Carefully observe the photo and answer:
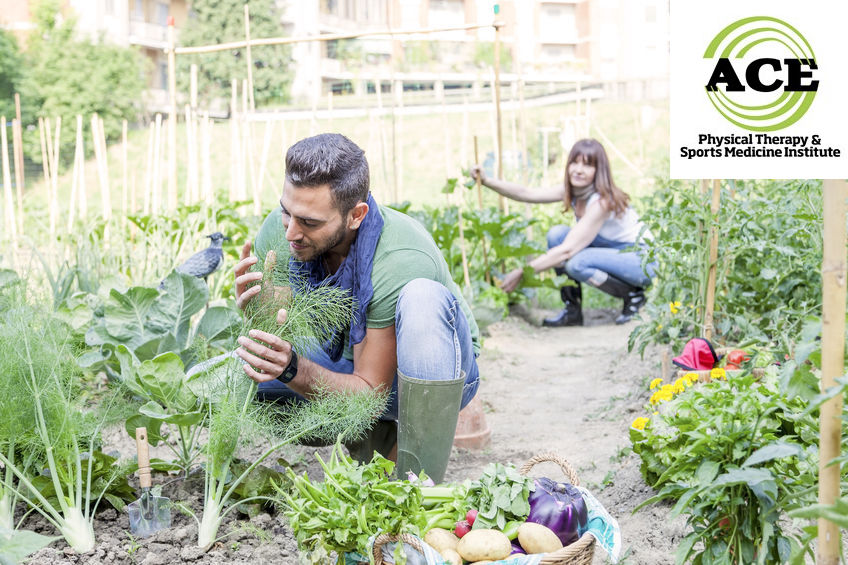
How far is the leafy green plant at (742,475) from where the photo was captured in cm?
144

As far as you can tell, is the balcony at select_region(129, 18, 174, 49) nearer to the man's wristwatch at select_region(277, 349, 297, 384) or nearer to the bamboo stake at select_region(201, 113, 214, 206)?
the bamboo stake at select_region(201, 113, 214, 206)

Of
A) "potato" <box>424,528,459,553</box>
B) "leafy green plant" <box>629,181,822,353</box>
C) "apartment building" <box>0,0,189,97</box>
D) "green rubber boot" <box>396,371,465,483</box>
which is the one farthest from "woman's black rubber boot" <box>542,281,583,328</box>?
"apartment building" <box>0,0,189,97</box>

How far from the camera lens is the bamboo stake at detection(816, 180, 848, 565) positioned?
4.20 feet

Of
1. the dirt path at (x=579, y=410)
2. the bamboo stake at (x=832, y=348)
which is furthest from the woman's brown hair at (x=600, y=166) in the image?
the bamboo stake at (x=832, y=348)

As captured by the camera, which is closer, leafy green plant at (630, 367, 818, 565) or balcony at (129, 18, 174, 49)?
leafy green plant at (630, 367, 818, 565)

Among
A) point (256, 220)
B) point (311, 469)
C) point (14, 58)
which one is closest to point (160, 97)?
point (14, 58)

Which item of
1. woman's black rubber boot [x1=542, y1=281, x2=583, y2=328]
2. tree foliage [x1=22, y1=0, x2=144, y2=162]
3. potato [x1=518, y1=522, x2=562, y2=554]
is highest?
tree foliage [x1=22, y1=0, x2=144, y2=162]

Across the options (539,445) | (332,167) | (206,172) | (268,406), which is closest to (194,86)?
(206,172)

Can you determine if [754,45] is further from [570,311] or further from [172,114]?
[172,114]

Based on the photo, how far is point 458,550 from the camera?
1652 millimetres

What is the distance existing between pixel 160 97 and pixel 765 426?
91.7ft

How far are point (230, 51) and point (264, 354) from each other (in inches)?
998

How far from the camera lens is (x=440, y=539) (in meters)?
1.69

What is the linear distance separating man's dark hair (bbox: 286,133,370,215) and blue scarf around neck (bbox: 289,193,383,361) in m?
0.09
